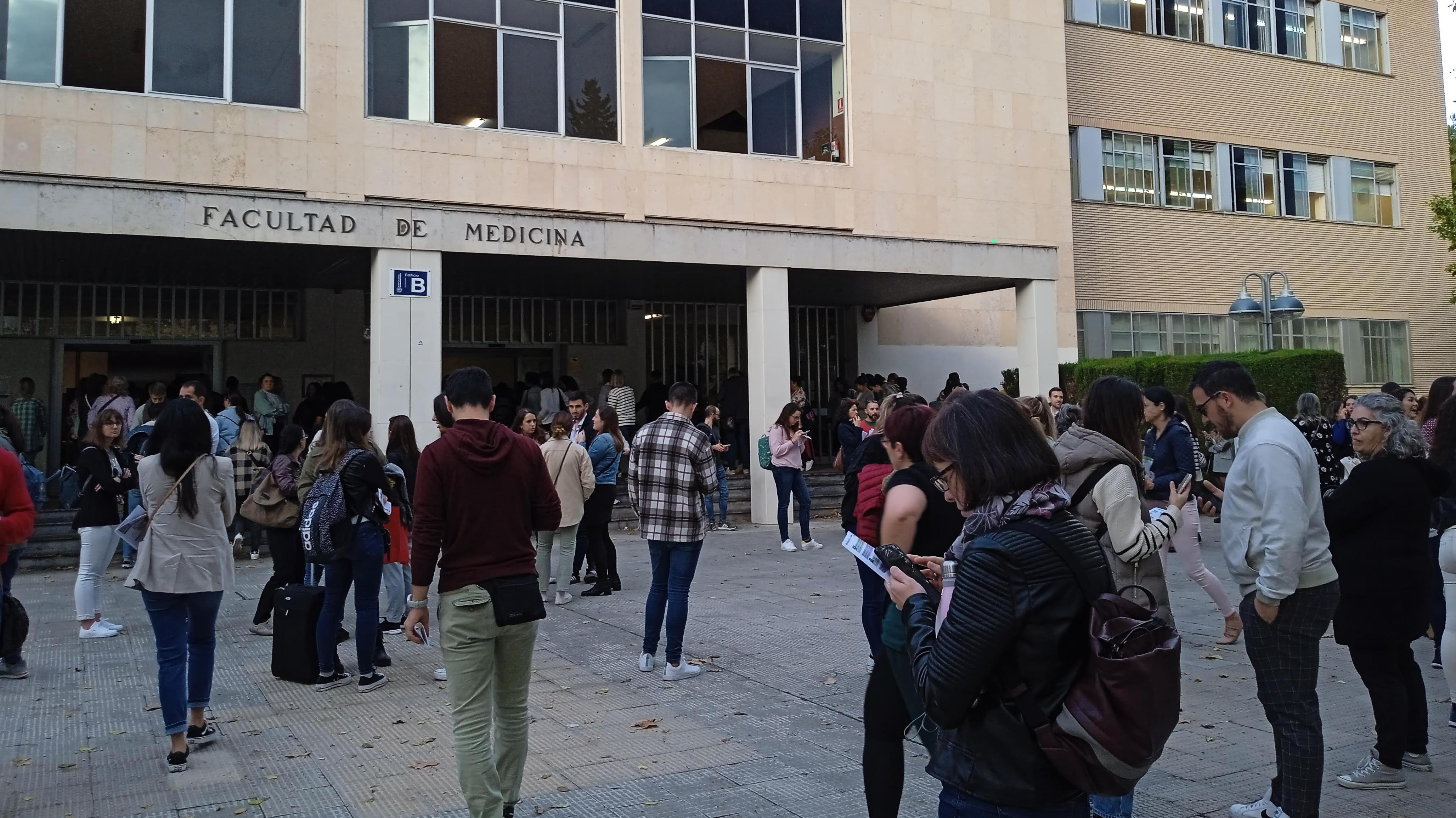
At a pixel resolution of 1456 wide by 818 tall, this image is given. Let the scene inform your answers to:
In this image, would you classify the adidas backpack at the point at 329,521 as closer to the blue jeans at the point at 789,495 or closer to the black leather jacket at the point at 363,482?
the black leather jacket at the point at 363,482

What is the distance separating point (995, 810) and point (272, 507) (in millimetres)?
6721

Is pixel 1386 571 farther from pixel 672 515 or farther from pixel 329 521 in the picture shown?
pixel 329 521

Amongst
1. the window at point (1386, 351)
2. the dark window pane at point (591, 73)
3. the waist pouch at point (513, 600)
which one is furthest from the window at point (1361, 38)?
the waist pouch at point (513, 600)

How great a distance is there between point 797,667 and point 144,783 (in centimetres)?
401

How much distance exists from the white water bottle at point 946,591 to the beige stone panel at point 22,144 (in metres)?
14.7

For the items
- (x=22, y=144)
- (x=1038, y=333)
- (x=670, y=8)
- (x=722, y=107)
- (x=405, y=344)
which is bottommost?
(x=405, y=344)

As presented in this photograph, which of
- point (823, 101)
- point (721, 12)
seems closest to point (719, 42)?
point (721, 12)

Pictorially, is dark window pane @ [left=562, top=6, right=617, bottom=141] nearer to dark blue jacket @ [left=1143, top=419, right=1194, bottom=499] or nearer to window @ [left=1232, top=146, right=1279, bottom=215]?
dark blue jacket @ [left=1143, top=419, right=1194, bottom=499]

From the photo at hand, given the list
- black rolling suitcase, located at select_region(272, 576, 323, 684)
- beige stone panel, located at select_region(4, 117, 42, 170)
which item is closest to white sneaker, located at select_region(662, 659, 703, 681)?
black rolling suitcase, located at select_region(272, 576, 323, 684)

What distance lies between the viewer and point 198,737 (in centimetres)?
580

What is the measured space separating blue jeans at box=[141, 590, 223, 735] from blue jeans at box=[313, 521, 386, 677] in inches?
47.6

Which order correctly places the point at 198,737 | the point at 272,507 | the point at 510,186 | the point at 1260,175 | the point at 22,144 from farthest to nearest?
the point at 1260,175 < the point at 510,186 < the point at 22,144 < the point at 272,507 < the point at 198,737

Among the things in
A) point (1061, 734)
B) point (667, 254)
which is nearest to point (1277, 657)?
point (1061, 734)

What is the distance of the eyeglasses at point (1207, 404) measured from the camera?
15.3ft
